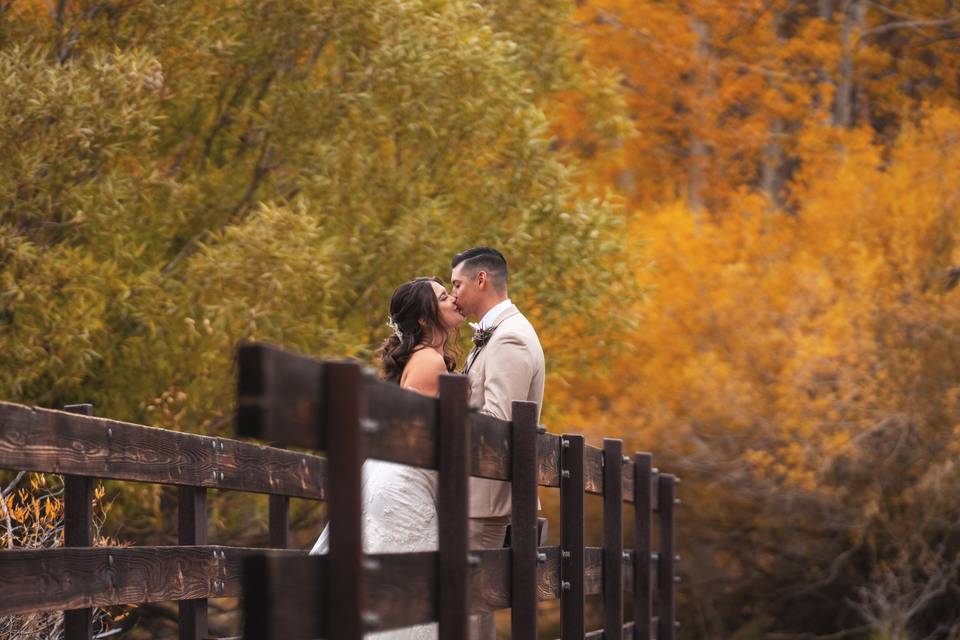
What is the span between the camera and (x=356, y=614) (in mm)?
3109

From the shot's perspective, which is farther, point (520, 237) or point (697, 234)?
point (697, 234)

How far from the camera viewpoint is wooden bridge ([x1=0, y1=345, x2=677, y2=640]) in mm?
3053

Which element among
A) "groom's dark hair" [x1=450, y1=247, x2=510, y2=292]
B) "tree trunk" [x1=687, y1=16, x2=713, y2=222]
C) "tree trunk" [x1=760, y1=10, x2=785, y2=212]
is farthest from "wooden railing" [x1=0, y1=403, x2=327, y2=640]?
"tree trunk" [x1=760, y1=10, x2=785, y2=212]

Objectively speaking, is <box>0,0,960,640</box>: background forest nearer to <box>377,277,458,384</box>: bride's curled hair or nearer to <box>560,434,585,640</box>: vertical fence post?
<box>377,277,458,384</box>: bride's curled hair

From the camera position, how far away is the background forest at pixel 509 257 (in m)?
10.2

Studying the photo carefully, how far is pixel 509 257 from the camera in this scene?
39.9 ft

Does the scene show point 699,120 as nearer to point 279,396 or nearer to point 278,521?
point 278,521

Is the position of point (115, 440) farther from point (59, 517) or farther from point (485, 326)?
point (59, 517)

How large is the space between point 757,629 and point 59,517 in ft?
42.8

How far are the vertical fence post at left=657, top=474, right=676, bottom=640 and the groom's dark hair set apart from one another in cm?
337

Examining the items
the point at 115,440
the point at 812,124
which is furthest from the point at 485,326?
the point at 812,124

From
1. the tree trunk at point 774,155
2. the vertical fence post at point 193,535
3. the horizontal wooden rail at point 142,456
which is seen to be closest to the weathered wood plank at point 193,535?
the vertical fence post at point 193,535

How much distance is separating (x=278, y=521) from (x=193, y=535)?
83 centimetres

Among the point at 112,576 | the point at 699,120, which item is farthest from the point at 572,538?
the point at 699,120
